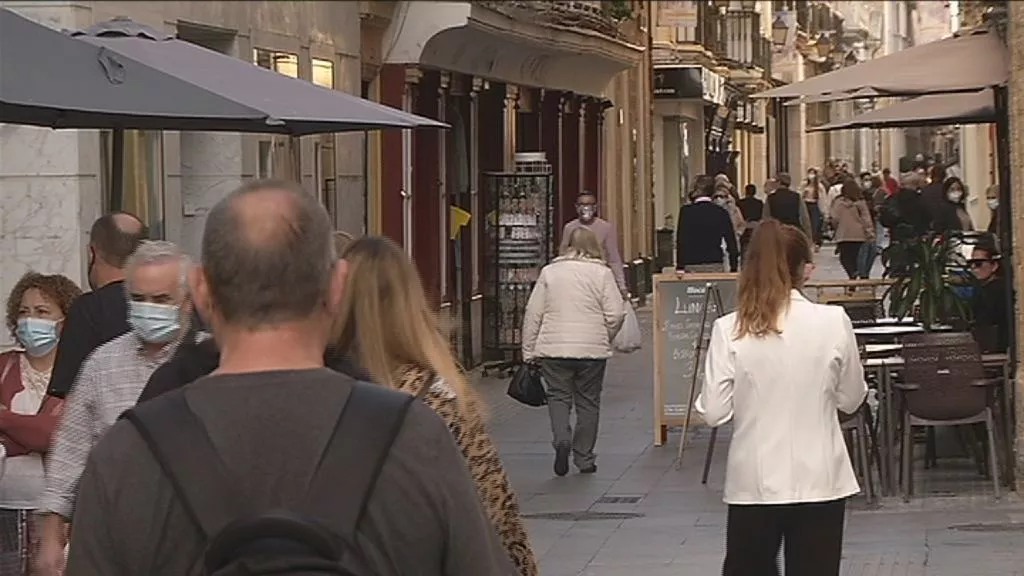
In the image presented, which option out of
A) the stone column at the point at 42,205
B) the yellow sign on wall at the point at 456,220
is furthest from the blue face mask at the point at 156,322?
the yellow sign on wall at the point at 456,220

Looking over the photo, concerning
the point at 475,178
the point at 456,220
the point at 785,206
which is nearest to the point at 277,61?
the point at 456,220

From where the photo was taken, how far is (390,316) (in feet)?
17.1

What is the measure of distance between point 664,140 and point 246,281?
137ft

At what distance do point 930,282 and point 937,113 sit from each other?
14.6 feet

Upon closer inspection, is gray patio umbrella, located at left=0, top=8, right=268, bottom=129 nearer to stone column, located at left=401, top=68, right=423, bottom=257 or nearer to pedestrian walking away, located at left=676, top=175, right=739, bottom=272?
stone column, located at left=401, top=68, right=423, bottom=257

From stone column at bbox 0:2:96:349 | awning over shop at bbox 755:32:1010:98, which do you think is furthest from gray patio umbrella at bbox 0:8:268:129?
awning over shop at bbox 755:32:1010:98

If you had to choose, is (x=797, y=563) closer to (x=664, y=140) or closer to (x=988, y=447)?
(x=988, y=447)

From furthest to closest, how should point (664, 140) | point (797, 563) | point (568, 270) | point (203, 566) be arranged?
point (664, 140) → point (568, 270) → point (797, 563) → point (203, 566)

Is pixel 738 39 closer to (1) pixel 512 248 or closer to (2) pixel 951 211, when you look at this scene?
(2) pixel 951 211

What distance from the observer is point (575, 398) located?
1419 centimetres

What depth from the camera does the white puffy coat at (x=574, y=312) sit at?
45.9 ft

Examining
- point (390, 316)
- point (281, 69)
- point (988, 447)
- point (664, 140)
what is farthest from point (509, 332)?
point (664, 140)

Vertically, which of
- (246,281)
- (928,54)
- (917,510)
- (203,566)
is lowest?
(917,510)

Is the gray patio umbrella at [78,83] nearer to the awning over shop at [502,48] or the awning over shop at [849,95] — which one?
the awning over shop at [849,95]
